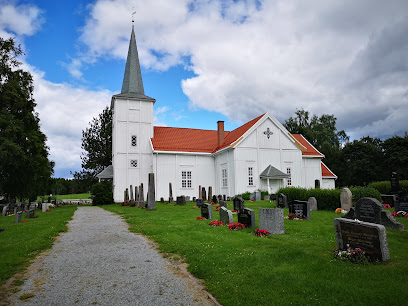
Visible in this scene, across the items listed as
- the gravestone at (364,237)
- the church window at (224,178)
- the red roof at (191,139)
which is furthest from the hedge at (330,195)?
the red roof at (191,139)

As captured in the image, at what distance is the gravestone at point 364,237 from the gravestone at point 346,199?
8.97m

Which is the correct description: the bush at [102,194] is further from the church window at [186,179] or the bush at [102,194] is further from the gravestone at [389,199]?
the gravestone at [389,199]

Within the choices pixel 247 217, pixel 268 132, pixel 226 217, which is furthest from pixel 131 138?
pixel 247 217

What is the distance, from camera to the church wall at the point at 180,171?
30.9 m

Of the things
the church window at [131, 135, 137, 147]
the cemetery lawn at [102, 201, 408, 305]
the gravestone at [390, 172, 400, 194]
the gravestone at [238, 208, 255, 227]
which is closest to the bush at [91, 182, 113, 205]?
the church window at [131, 135, 137, 147]

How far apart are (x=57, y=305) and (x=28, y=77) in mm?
27959

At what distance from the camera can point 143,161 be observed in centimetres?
3238

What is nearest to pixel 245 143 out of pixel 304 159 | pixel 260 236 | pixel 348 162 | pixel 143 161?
pixel 304 159

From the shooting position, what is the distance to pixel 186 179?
3203 centimetres

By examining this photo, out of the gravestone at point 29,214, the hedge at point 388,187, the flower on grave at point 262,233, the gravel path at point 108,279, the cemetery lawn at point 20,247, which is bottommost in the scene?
the gravel path at point 108,279

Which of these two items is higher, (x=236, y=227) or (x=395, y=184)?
(x=395, y=184)

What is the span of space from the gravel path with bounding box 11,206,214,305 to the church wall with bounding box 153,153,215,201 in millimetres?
21990

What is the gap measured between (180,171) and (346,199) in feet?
63.8

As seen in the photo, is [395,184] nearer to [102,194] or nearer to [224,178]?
[224,178]
